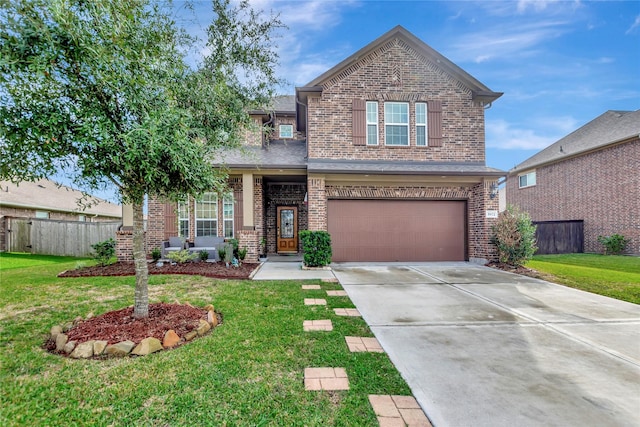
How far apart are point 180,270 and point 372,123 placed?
804 centimetres

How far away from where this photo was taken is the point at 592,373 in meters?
2.94

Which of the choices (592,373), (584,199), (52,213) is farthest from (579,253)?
(52,213)

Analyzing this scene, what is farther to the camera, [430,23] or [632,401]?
[430,23]

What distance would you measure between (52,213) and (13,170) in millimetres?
18757

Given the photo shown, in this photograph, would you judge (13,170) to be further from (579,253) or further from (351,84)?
(579,253)

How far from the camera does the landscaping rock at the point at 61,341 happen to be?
3383 mm

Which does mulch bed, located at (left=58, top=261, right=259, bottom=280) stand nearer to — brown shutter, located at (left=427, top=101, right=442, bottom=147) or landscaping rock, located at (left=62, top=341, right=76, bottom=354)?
landscaping rock, located at (left=62, top=341, right=76, bottom=354)

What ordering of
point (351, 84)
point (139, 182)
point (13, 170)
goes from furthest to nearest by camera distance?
point (351, 84) → point (139, 182) → point (13, 170)

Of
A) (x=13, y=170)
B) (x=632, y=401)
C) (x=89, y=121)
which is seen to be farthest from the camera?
(x=13, y=170)

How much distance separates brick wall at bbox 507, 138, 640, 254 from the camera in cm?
1246

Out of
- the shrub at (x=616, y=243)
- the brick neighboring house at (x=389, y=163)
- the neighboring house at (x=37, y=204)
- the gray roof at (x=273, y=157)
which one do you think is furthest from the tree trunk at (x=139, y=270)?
the shrub at (x=616, y=243)

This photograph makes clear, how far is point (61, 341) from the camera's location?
343cm

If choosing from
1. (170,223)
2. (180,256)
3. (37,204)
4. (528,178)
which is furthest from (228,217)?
(528,178)

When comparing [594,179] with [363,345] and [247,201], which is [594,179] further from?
[363,345]
